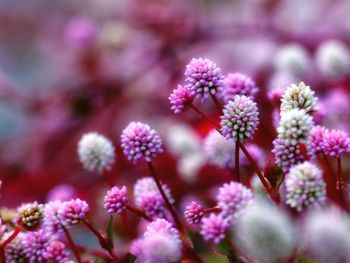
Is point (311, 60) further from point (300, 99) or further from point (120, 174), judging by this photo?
point (300, 99)

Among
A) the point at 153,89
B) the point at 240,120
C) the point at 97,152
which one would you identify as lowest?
the point at 240,120

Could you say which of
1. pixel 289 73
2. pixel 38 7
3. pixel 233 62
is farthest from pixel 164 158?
pixel 38 7

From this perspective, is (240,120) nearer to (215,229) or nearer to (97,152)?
(215,229)

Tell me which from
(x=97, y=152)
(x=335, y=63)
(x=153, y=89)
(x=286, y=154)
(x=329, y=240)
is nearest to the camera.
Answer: (x=329, y=240)

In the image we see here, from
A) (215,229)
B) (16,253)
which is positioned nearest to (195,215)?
(215,229)

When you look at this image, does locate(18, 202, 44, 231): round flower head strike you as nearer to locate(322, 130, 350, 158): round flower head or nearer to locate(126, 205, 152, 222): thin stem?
locate(126, 205, 152, 222): thin stem

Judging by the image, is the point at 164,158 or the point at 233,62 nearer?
the point at 164,158

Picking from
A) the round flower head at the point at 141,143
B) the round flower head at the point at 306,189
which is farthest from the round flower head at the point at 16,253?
the round flower head at the point at 306,189
